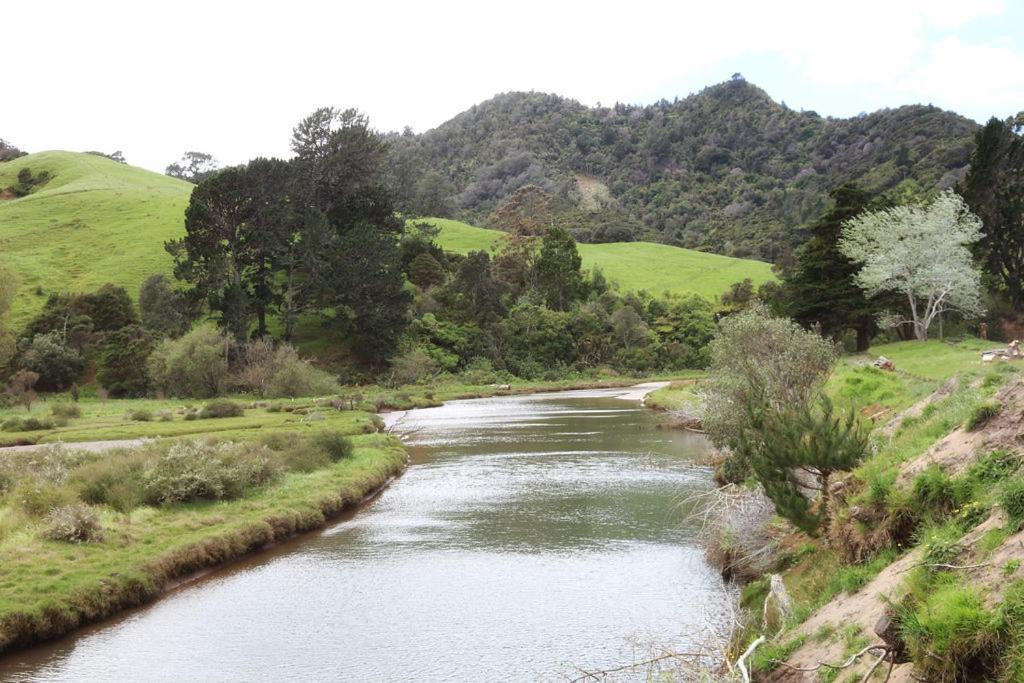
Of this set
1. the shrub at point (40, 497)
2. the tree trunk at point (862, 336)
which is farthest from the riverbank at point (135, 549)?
the tree trunk at point (862, 336)

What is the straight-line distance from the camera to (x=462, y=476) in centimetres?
3650

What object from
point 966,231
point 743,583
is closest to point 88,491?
point 743,583

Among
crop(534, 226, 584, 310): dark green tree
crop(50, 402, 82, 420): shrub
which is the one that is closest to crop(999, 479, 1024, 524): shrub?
crop(50, 402, 82, 420): shrub

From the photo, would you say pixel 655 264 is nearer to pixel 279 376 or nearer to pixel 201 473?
pixel 279 376

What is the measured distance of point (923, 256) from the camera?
180 ft

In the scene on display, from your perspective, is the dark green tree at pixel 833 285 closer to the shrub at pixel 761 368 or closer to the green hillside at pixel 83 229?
the shrub at pixel 761 368

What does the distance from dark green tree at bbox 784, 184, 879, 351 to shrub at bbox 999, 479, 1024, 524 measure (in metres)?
52.9

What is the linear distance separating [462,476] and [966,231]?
41.3 metres

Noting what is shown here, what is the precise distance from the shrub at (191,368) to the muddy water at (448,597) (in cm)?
4303

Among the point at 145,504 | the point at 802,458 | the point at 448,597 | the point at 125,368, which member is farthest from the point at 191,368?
the point at 802,458

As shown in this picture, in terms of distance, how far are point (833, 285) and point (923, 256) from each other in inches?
313

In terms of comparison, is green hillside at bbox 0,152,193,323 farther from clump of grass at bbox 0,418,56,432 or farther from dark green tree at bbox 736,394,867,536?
dark green tree at bbox 736,394,867,536

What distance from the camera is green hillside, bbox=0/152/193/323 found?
97875 millimetres

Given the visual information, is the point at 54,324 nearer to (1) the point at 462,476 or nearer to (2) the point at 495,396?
(2) the point at 495,396
